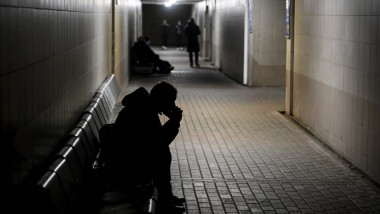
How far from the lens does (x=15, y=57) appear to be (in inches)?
146

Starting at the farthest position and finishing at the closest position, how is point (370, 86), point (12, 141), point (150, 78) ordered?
point (150, 78) → point (370, 86) → point (12, 141)

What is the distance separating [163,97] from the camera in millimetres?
5328

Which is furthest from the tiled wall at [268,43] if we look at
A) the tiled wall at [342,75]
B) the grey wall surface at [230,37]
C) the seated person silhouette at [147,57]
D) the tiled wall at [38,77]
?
the tiled wall at [38,77]

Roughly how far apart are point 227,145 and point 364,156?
233 centimetres

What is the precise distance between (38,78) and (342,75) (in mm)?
5108

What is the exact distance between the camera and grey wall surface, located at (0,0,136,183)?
3.51 meters

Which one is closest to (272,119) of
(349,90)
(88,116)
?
(349,90)

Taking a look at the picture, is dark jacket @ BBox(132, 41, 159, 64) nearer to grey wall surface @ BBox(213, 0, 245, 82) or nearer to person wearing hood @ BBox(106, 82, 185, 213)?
grey wall surface @ BBox(213, 0, 245, 82)

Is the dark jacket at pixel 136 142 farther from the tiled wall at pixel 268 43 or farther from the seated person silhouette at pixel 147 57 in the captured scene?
the seated person silhouette at pixel 147 57

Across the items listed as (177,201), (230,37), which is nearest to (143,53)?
(230,37)

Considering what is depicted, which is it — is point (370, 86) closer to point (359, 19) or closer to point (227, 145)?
point (359, 19)

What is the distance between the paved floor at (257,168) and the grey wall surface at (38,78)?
1.59 meters

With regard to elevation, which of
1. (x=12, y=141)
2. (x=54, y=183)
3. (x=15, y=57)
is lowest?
(x=54, y=183)

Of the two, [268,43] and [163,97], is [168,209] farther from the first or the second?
[268,43]
